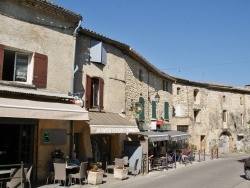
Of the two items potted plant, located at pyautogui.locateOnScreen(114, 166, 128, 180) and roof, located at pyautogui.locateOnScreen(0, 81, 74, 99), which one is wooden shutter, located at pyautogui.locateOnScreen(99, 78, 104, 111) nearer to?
roof, located at pyautogui.locateOnScreen(0, 81, 74, 99)

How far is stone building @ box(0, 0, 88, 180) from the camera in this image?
12102 millimetres

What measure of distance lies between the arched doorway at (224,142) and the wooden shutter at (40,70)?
1178 inches

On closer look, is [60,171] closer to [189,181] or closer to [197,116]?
[189,181]

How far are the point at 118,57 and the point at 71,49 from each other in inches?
182

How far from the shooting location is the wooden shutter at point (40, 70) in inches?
517

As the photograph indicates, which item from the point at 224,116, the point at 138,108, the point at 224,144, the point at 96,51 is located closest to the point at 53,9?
the point at 96,51

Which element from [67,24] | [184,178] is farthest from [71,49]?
[184,178]

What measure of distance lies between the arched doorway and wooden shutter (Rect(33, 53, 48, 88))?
29918mm

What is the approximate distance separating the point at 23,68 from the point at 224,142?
31.7 metres

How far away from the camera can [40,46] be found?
13.5m

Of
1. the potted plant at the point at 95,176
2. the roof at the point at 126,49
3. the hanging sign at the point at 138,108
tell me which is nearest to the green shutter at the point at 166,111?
the roof at the point at 126,49

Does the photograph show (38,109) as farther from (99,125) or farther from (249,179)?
(249,179)

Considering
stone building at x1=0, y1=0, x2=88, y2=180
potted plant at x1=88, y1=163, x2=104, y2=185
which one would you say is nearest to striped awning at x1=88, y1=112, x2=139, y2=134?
stone building at x1=0, y1=0, x2=88, y2=180

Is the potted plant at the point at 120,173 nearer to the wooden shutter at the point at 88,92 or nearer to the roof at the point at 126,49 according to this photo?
the wooden shutter at the point at 88,92
